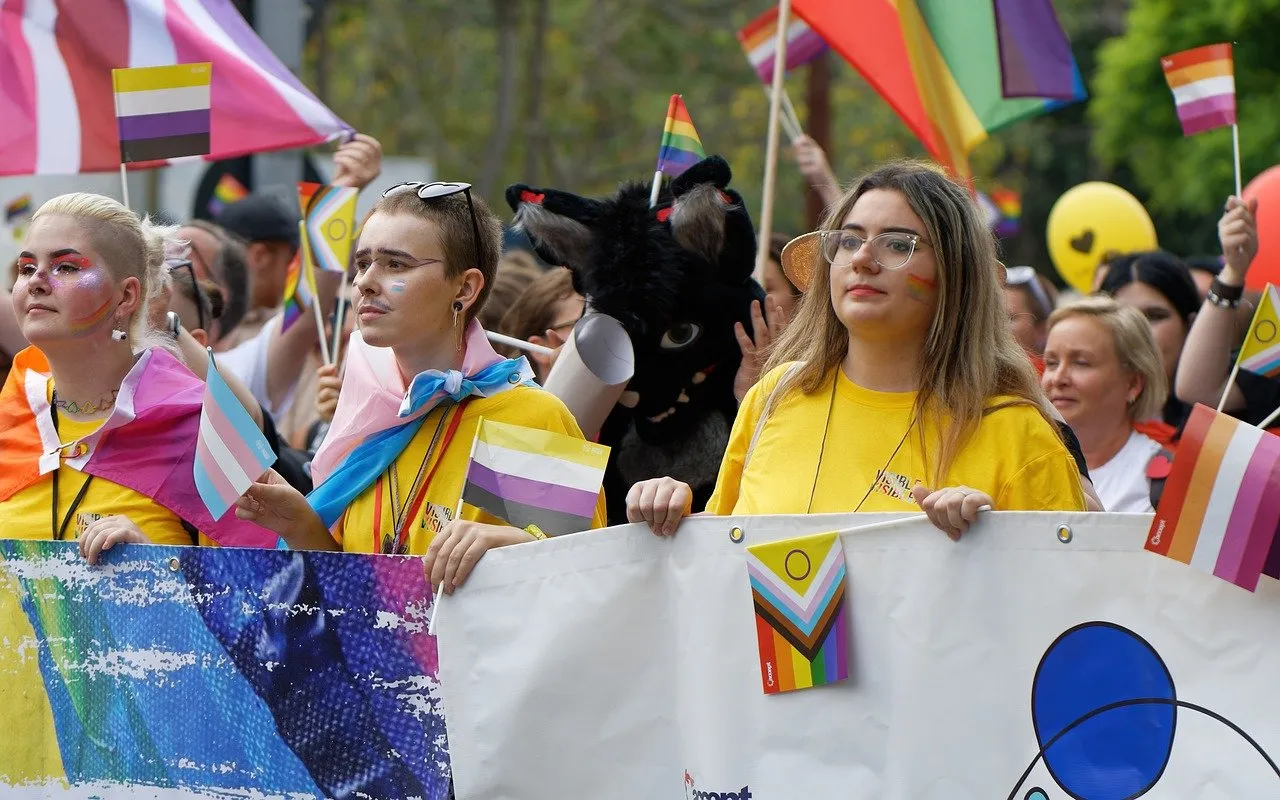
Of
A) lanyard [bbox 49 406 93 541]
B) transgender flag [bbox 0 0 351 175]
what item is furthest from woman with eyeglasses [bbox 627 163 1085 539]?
transgender flag [bbox 0 0 351 175]

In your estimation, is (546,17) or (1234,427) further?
(546,17)

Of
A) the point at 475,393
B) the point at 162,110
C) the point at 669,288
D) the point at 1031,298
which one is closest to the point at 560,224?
the point at 669,288

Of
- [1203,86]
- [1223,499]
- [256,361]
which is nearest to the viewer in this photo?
[1223,499]

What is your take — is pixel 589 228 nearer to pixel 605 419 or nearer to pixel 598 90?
pixel 605 419

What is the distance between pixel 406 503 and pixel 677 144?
1.35 m

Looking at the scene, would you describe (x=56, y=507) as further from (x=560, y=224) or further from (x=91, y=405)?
(x=560, y=224)

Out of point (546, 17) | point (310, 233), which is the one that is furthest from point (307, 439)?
point (546, 17)

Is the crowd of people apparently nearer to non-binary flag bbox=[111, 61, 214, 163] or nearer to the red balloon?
non-binary flag bbox=[111, 61, 214, 163]

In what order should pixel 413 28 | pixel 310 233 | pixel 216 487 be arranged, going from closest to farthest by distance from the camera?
pixel 216 487 → pixel 310 233 → pixel 413 28

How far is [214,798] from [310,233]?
2313mm

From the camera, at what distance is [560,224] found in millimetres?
4109

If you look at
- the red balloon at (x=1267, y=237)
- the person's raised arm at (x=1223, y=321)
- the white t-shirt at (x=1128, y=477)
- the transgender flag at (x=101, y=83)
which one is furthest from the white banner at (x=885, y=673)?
the red balloon at (x=1267, y=237)

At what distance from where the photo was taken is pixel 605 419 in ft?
13.9

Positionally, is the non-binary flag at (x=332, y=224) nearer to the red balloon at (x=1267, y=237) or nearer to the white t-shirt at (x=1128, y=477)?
the white t-shirt at (x=1128, y=477)
